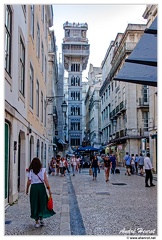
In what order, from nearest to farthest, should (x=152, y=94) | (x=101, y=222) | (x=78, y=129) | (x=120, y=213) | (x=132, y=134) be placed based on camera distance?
(x=101, y=222)
(x=120, y=213)
(x=152, y=94)
(x=132, y=134)
(x=78, y=129)

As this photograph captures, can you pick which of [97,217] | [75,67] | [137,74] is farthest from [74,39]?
[97,217]

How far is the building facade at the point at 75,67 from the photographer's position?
108 metres

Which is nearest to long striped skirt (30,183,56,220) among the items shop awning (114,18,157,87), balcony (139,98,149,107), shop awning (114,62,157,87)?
shop awning (114,18,157,87)

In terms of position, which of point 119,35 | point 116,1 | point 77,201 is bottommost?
point 77,201

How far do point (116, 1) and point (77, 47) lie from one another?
357 ft

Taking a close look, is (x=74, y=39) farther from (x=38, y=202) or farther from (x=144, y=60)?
(x=38, y=202)

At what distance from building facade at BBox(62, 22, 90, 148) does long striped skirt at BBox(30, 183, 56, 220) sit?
98.8 meters

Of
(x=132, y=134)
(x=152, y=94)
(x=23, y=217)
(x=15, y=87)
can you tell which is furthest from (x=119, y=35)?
(x=23, y=217)

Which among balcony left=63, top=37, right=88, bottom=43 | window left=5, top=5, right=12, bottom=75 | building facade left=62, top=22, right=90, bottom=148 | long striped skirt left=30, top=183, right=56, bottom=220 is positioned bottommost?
long striped skirt left=30, top=183, right=56, bottom=220

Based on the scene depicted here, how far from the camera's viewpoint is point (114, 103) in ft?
170

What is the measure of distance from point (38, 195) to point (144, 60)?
4201 mm

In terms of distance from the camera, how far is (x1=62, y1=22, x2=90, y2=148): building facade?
107750 millimetres

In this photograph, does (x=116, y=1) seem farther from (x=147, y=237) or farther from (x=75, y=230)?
(x=75, y=230)

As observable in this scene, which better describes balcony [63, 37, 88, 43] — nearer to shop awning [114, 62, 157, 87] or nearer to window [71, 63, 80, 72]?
window [71, 63, 80, 72]
